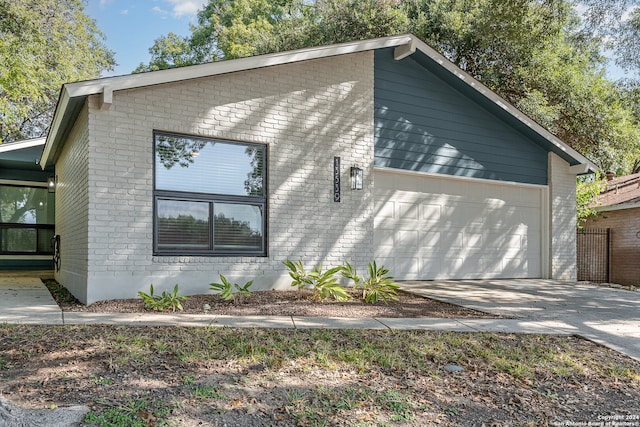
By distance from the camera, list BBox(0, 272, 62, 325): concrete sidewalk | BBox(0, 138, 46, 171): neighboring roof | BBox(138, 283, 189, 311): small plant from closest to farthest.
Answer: BBox(0, 272, 62, 325): concrete sidewalk
BBox(138, 283, 189, 311): small plant
BBox(0, 138, 46, 171): neighboring roof

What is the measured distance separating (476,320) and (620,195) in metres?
12.9

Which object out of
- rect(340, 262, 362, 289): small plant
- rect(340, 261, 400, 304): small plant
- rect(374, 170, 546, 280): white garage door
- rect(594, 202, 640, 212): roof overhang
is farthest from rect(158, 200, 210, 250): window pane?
rect(594, 202, 640, 212): roof overhang

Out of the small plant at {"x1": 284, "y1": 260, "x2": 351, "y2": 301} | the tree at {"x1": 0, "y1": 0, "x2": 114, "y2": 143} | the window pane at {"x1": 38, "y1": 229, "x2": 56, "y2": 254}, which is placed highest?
the tree at {"x1": 0, "y1": 0, "x2": 114, "y2": 143}

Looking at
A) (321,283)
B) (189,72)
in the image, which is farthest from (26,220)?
(321,283)

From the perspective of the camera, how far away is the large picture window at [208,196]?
6.52 m

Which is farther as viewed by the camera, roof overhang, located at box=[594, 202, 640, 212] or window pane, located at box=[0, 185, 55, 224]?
roof overhang, located at box=[594, 202, 640, 212]

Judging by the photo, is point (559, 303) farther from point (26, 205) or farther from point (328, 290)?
point (26, 205)

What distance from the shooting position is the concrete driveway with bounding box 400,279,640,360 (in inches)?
199

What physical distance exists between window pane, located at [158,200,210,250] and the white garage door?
3485 millimetres

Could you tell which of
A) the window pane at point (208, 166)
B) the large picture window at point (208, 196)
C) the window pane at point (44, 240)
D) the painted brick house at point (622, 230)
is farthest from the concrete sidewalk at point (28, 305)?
the painted brick house at point (622, 230)

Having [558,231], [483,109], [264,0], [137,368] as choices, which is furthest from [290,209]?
[264,0]

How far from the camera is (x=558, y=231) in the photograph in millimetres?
10672

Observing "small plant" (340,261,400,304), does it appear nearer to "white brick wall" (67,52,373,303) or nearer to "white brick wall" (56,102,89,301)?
"white brick wall" (67,52,373,303)

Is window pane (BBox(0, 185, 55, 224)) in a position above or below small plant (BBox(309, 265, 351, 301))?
above
